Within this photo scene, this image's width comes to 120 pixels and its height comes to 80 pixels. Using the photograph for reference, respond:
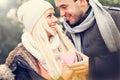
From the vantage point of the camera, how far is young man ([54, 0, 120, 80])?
354 centimetres

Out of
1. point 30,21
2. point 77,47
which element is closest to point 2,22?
point 30,21

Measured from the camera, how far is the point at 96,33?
3.57 metres

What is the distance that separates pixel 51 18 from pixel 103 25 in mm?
234

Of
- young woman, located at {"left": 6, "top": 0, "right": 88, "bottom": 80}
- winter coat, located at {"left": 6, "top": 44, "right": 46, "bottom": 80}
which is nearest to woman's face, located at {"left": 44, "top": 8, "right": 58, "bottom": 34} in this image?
young woman, located at {"left": 6, "top": 0, "right": 88, "bottom": 80}

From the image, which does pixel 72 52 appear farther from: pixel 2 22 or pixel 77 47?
pixel 2 22

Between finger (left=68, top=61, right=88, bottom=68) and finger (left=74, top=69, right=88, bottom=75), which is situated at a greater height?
finger (left=68, top=61, right=88, bottom=68)

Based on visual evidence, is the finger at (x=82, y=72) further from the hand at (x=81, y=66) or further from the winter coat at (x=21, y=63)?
the winter coat at (x=21, y=63)

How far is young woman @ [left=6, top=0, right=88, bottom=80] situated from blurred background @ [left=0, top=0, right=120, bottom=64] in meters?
0.02

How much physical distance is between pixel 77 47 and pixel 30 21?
0.25 metres

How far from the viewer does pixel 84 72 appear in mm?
3545

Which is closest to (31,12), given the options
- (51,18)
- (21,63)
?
(51,18)

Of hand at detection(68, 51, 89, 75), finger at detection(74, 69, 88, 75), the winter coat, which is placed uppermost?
the winter coat

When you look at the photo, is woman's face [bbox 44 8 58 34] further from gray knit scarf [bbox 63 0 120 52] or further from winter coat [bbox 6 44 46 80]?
winter coat [bbox 6 44 46 80]

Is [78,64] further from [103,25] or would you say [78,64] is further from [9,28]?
[9,28]
